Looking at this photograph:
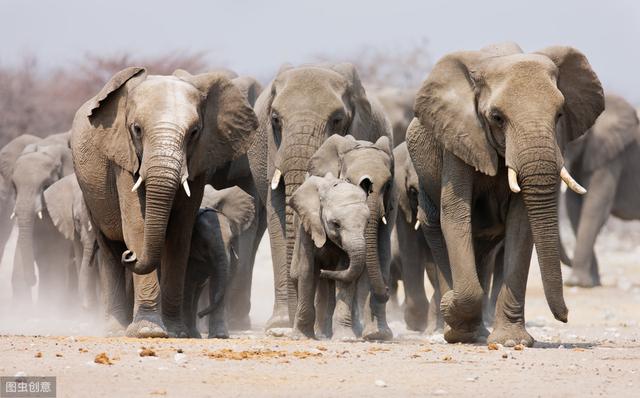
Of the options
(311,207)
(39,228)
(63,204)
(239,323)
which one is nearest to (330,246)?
(311,207)

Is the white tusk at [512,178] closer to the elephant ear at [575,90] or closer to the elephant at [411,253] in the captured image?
the elephant ear at [575,90]

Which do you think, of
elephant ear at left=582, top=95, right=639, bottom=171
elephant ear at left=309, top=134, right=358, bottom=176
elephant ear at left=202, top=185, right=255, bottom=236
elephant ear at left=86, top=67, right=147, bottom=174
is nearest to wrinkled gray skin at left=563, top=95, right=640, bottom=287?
elephant ear at left=582, top=95, right=639, bottom=171

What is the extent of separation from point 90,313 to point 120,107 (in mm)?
4409

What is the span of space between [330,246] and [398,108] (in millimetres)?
11242

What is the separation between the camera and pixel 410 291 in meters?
16.1

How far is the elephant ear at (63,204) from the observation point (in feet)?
60.6

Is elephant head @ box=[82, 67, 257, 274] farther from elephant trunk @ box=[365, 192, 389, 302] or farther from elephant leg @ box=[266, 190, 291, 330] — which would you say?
elephant leg @ box=[266, 190, 291, 330]

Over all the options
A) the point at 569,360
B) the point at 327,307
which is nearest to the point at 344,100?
the point at 327,307

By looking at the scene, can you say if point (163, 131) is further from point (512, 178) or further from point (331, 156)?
point (512, 178)

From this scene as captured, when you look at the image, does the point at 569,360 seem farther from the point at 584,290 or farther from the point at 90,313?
the point at 584,290

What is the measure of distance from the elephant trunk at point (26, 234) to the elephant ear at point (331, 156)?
7.62m

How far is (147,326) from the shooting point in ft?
39.5

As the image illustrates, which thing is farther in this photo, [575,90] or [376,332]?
[376,332]

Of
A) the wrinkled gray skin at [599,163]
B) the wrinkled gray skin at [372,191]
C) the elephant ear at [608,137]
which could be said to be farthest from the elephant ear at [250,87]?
the elephant ear at [608,137]
